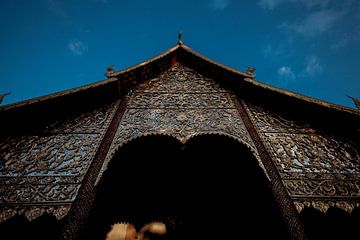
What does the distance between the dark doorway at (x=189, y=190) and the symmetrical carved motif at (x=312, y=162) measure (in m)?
0.55

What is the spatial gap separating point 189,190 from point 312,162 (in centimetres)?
295

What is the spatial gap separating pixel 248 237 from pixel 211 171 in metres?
1.76

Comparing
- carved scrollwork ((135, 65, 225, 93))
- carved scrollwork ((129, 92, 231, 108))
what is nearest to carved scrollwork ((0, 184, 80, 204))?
carved scrollwork ((129, 92, 231, 108))

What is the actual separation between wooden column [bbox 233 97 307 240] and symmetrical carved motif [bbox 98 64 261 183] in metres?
0.15

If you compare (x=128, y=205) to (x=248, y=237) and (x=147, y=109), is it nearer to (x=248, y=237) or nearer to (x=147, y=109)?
(x=147, y=109)

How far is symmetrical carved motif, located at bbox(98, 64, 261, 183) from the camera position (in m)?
4.70

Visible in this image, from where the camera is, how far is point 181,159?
521cm

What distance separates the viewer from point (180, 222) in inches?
240

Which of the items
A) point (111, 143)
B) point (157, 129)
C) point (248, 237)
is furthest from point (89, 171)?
point (248, 237)

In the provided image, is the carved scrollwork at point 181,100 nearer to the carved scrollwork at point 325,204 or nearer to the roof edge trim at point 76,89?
the roof edge trim at point 76,89

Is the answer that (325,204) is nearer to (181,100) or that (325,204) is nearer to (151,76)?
(181,100)

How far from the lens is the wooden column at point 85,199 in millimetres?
3072

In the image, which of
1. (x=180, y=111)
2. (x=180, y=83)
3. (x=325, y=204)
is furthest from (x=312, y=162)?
(x=180, y=83)

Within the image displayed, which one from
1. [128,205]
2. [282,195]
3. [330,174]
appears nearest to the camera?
[282,195]
